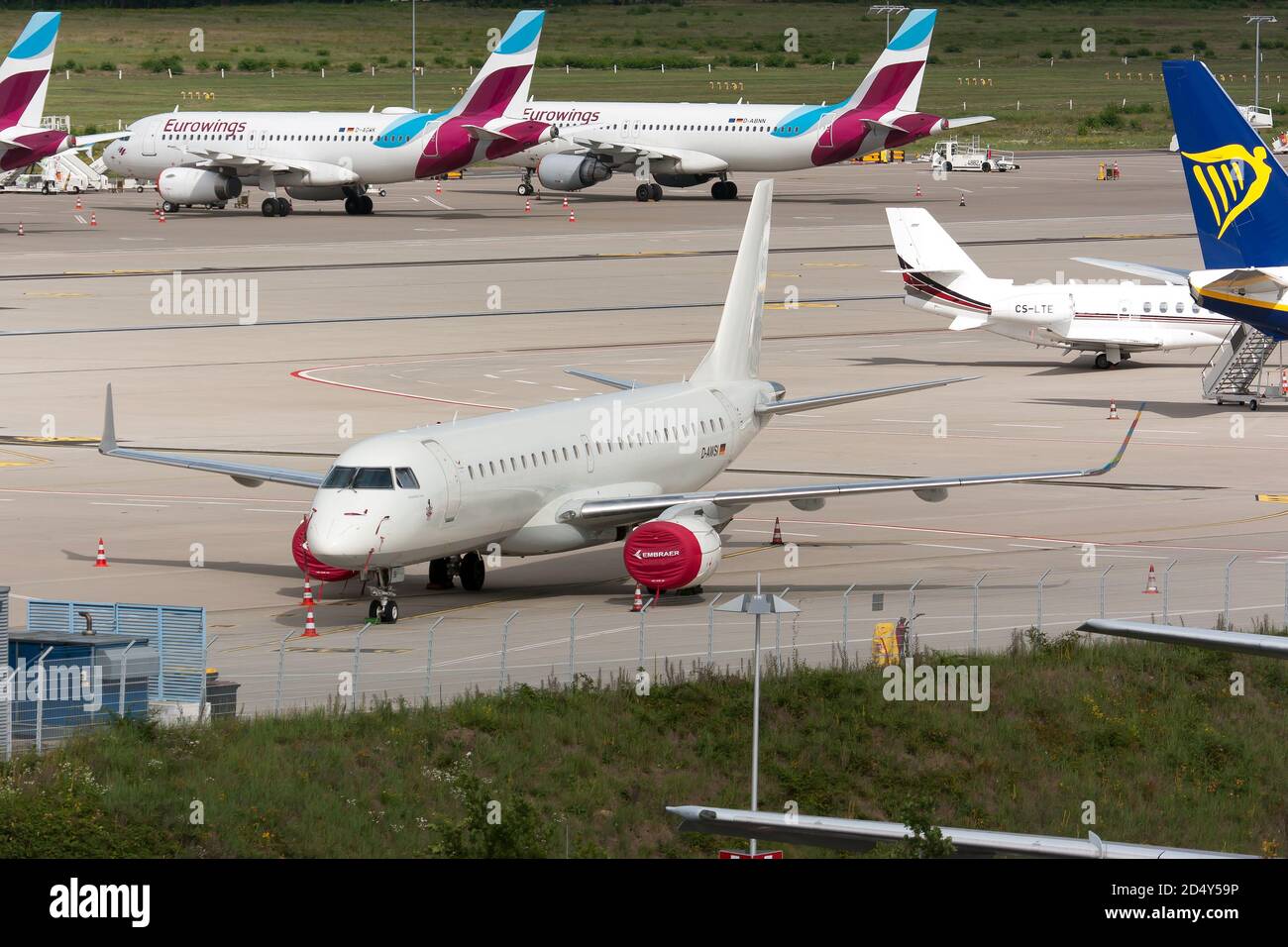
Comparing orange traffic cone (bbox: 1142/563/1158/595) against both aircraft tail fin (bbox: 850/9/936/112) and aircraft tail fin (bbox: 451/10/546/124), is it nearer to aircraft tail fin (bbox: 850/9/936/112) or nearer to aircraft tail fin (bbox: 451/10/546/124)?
aircraft tail fin (bbox: 451/10/546/124)

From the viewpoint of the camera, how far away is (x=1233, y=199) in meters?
54.3

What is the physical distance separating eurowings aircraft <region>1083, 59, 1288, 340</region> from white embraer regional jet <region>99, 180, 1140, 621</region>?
41.3 ft

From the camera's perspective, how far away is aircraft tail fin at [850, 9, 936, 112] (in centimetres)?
13350

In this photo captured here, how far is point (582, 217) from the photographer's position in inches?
5305

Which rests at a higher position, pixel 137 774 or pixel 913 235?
pixel 913 235

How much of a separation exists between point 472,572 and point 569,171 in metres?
98.4

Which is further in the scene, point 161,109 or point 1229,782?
point 161,109

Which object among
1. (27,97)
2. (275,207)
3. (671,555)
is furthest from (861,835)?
(275,207)

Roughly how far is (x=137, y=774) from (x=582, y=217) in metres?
107

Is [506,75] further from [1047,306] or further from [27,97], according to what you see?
[1047,306]

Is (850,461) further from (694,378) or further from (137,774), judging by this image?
(137,774)

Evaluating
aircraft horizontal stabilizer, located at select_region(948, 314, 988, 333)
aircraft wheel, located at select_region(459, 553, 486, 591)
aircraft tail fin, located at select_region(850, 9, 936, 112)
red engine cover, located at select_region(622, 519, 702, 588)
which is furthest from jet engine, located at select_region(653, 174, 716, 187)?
red engine cover, located at select_region(622, 519, 702, 588)
